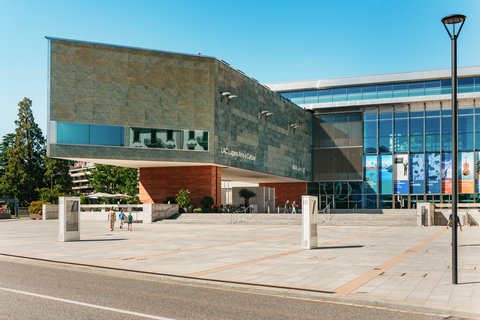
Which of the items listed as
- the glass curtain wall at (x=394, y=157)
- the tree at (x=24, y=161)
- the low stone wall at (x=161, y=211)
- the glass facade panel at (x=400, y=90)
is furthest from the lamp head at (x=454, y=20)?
the tree at (x=24, y=161)

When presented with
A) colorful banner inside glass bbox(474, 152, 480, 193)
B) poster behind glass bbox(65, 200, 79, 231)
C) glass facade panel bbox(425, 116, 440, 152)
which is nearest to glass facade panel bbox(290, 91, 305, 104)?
glass facade panel bbox(425, 116, 440, 152)

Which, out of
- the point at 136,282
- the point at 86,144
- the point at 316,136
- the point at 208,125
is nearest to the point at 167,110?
the point at 208,125

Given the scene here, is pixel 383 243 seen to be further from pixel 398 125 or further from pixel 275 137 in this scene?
pixel 398 125

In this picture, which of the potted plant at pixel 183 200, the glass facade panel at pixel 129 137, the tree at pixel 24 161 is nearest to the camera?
the glass facade panel at pixel 129 137

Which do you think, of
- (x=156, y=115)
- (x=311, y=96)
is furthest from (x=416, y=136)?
(x=156, y=115)

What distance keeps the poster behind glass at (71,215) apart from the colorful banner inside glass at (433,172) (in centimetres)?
4871

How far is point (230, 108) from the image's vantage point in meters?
50.8

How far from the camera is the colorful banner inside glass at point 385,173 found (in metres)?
63.0

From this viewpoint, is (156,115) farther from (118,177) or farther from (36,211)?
(118,177)

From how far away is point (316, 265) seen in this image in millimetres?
14727

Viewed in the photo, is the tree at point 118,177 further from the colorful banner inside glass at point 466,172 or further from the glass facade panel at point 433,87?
the colorful banner inside glass at point 466,172

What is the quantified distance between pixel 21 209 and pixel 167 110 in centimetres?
4594

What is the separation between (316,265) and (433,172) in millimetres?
51181

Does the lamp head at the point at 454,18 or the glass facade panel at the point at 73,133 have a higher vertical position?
the glass facade panel at the point at 73,133
